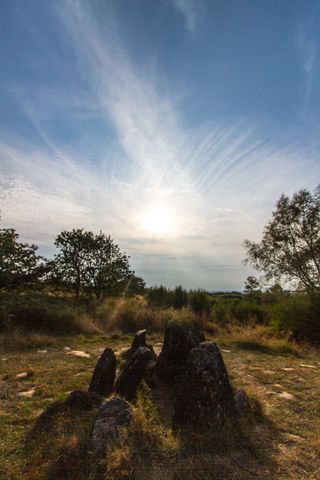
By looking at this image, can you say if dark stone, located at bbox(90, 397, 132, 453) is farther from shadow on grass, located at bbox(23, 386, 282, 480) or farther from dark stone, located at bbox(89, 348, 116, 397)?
dark stone, located at bbox(89, 348, 116, 397)

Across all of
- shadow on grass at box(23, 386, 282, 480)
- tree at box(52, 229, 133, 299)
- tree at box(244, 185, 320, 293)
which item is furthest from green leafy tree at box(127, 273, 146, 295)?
shadow on grass at box(23, 386, 282, 480)

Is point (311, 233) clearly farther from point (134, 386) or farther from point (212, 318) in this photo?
point (134, 386)

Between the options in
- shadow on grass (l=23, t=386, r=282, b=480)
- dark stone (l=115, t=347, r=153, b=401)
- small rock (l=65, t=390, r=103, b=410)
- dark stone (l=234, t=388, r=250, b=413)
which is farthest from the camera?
dark stone (l=115, t=347, r=153, b=401)

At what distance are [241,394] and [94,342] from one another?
24.0 ft

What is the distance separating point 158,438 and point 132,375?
1556 millimetres

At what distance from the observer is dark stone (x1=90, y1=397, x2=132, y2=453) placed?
2.87 m

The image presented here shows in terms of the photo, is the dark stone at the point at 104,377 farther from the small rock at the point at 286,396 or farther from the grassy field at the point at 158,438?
the small rock at the point at 286,396

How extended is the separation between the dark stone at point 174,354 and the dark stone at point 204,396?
5.92ft

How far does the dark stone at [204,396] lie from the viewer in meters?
3.49

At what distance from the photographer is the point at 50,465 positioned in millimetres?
2660

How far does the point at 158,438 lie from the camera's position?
10.5 ft

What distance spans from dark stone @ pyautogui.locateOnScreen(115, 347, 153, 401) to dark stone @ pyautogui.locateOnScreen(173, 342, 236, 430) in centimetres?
108

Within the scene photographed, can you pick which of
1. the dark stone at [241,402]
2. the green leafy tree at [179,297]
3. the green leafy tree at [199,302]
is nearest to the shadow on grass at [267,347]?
the dark stone at [241,402]

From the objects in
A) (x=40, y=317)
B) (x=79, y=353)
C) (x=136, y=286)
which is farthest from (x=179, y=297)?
(x=79, y=353)
